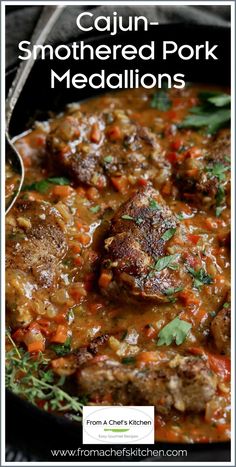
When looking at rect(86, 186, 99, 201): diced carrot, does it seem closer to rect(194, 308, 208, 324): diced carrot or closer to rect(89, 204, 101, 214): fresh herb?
rect(89, 204, 101, 214): fresh herb

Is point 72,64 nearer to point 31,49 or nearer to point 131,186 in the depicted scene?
point 31,49

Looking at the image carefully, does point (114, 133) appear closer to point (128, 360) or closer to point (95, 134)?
point (95, 134)

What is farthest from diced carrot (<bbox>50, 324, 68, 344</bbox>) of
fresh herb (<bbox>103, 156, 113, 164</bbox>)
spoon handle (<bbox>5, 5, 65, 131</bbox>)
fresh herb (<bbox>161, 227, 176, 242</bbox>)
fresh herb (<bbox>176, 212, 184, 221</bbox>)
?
spoon handle (<bbox>5, 5, 65, 131</bbox>)

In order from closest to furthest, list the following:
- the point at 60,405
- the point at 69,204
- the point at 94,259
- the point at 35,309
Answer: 1. the point at 60,405
2. the point at 35,309
3. the point at 94,259
4. the point at 69,204

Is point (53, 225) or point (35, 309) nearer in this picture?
point (35, 309)

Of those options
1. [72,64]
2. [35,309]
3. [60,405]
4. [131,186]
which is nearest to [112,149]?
[131,186]

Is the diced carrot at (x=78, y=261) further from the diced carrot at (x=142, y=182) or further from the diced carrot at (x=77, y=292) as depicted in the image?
the diced carrot at (x=142, y=182)

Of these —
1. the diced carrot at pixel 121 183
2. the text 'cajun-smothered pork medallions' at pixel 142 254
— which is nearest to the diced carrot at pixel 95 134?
the diced carrot at pixel 121 183
